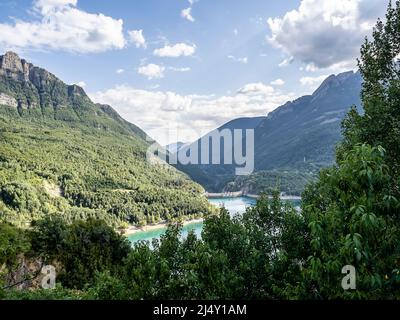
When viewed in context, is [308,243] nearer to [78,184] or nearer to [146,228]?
[146,228]

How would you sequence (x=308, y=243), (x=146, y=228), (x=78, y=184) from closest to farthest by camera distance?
(x=308, y=243) < (x=146, y=228) < (x=78, y=184)

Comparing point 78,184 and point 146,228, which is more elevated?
point 78,184

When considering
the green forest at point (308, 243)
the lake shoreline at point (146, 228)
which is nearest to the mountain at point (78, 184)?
the lake shoreline at point (146, 228)

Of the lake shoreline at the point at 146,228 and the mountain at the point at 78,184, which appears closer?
the lake shoreline at the point at 146,228

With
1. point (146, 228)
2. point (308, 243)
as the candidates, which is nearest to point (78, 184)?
point (146, 228)

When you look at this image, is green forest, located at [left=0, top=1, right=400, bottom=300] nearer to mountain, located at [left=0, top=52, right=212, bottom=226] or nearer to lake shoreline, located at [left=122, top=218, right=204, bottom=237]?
lake shoreline, located at [left=122, top=218, right=204, bottom=237]

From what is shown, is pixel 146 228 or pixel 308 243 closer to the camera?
pixel 308 243

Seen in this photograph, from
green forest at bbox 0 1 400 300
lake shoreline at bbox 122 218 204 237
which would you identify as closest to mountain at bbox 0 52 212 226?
lake shoreline at bbox 122 218 204 237

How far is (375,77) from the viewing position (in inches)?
462

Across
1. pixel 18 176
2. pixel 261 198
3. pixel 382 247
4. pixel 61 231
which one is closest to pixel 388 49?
pixel 261 198

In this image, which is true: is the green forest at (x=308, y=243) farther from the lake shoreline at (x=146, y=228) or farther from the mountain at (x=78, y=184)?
the mountain at (x=78, y=184)

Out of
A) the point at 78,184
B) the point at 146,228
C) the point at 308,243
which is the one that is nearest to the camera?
the point at 308,243

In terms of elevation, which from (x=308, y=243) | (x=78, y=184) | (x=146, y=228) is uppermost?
(x=308, y=243)
